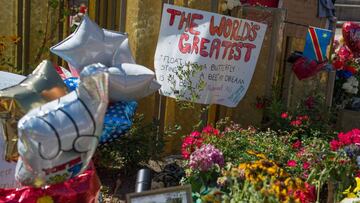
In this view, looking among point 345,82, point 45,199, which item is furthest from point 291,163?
point 345,82

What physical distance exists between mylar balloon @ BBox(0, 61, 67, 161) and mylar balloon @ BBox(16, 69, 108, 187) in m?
0.24

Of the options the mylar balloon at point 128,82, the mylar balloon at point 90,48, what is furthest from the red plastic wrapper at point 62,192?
the mylar balloon at point 90,48

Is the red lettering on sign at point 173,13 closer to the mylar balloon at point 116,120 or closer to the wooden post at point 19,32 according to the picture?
the mylar balloon at point 116,120

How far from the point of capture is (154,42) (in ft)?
15.9

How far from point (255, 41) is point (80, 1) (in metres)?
2.46

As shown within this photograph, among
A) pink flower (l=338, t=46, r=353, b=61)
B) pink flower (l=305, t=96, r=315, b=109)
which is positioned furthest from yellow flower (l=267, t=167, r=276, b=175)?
pink flower (l=338, t=46, r=353, b=61)

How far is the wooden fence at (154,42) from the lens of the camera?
4.82 m

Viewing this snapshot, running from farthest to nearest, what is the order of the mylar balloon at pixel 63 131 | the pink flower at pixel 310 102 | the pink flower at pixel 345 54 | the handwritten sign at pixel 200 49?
1. the pink flower at pixel 345 54
2. the pink flower at pixel 310 102
3. the handwritten sign at pixel 200 49
4. the mylar balloon at pixel 63 131

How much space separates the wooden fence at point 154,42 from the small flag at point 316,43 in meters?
0.23

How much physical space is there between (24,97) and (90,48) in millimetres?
998

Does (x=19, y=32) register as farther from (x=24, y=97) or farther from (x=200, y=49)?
(x=24, y=97)

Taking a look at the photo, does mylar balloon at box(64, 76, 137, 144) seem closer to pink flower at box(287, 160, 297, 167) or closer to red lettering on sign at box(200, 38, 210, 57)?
pink flower at box(287, 160, 297, 167)

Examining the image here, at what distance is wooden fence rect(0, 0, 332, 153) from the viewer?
190 inches

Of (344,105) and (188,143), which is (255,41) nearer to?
(188,143)
